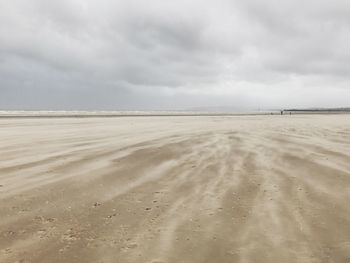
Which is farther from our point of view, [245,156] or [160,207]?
[245,156]

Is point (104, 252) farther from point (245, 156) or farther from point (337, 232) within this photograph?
point (245, 156)

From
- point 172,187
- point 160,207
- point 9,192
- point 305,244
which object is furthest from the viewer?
point 172,187

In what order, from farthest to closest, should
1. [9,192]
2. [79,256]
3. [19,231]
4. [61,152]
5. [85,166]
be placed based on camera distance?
[61,152] < [85,166] < [9,192] < [19,231] < [79,256]

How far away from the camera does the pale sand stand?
16.7 ft

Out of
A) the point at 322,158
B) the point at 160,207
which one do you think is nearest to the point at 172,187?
the point at 160,207

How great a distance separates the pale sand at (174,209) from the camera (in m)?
5.09

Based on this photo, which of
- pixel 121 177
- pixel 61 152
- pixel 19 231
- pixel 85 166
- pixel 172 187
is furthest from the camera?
pixel 61 152

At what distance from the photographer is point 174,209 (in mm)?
6934

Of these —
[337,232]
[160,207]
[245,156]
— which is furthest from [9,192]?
[245,156]

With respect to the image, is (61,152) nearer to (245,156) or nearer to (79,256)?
(245,156)

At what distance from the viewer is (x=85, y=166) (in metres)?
11.1

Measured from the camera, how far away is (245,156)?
42.9 ft

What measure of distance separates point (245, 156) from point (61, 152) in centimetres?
627

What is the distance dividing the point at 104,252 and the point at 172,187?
370cm
